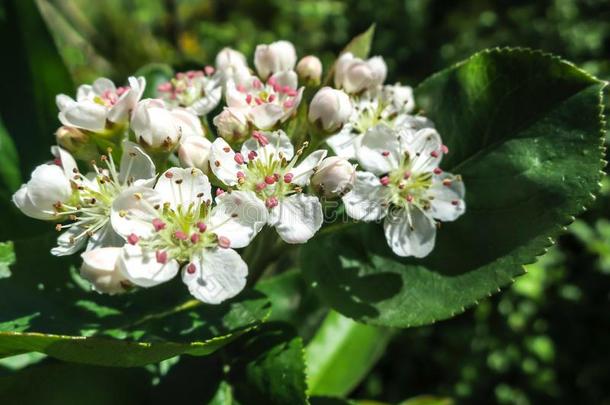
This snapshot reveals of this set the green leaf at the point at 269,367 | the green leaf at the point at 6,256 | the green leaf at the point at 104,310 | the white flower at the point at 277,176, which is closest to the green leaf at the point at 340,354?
the green leaf at the point at 269,367

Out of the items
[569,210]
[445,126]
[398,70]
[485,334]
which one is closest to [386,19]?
[398,70]

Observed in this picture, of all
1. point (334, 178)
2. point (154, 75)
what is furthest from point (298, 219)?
point (154, 75)

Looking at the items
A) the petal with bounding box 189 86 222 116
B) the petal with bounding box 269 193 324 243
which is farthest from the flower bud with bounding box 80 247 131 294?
the petal with bounding box 189 86 222 116

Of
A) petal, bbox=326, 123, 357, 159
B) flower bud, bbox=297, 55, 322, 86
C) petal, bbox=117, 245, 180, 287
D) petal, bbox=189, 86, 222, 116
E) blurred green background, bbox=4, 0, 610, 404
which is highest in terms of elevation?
flower bud, bbox=297, 55, 322, 86

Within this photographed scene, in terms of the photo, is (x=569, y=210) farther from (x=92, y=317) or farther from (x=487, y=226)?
(x=92, y=317)

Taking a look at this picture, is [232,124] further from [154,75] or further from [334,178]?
[154,75]

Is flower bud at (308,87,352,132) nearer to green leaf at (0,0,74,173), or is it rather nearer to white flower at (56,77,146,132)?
white flower at (56,77,146,132)
